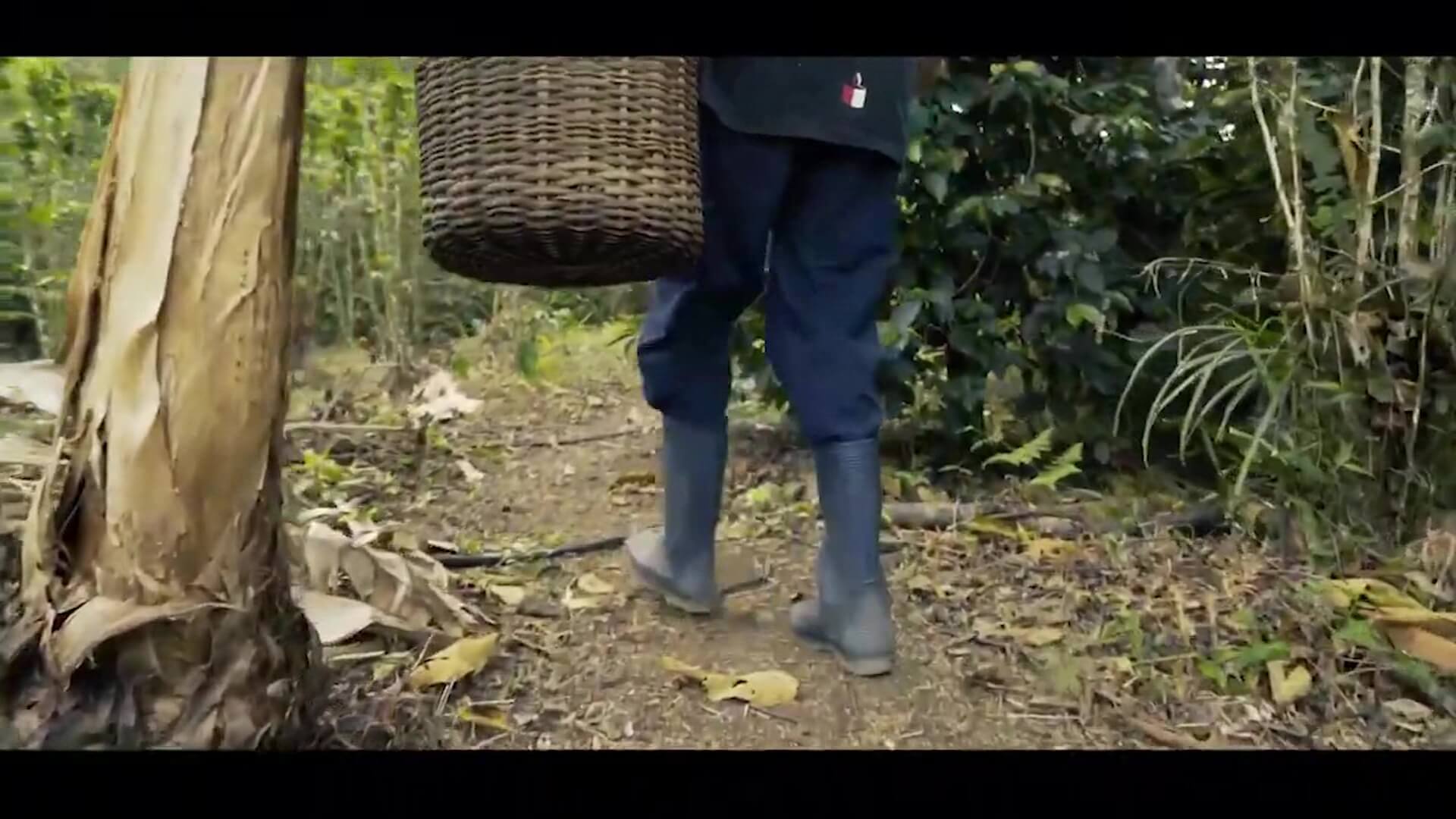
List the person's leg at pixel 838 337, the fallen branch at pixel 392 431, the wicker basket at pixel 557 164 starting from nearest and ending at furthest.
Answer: the wicker basket at pixel 557 164 → the fallen branch at pixel 392 431 → the person's leg at pixel 838 337

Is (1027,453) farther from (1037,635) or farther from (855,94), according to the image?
(855,94)

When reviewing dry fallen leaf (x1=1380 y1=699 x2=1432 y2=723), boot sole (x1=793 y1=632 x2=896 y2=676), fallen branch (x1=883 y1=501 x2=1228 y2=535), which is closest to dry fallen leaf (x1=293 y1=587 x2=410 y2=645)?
boot sole (x1=793 y1=632 x2=896 y2=676)

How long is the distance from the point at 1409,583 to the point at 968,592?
1.30 ft

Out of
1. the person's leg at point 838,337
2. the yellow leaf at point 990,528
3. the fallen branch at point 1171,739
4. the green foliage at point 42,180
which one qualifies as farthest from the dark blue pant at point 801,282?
the green foliage at point 42,180

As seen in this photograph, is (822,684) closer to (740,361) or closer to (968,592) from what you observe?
(968,592)

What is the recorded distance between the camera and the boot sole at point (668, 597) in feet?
3.49

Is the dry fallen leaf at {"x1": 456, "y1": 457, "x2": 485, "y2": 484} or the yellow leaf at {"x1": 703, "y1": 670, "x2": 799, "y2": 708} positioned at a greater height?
the dry fallen leaf at {"x1": 456, "y1": 457, "x2": 485, "y2": 484}

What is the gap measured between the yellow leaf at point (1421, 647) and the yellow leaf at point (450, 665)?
78cm

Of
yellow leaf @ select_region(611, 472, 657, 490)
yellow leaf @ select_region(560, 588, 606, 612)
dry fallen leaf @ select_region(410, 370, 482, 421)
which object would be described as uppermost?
dry fallen leaf @ select_region(410, 370, 482, 421)

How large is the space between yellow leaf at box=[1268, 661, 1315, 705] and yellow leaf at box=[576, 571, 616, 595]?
0.57 meters

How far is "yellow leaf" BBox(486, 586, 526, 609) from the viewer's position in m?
1.05

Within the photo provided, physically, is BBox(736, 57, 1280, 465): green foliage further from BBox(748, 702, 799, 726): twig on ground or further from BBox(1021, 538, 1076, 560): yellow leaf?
BBox(748, 702, 799, 726): twig on ground

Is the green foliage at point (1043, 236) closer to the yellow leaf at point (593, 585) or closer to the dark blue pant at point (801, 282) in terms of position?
the dark blue pant at point (801, 282)

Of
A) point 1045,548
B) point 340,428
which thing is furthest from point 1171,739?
point 340,428
